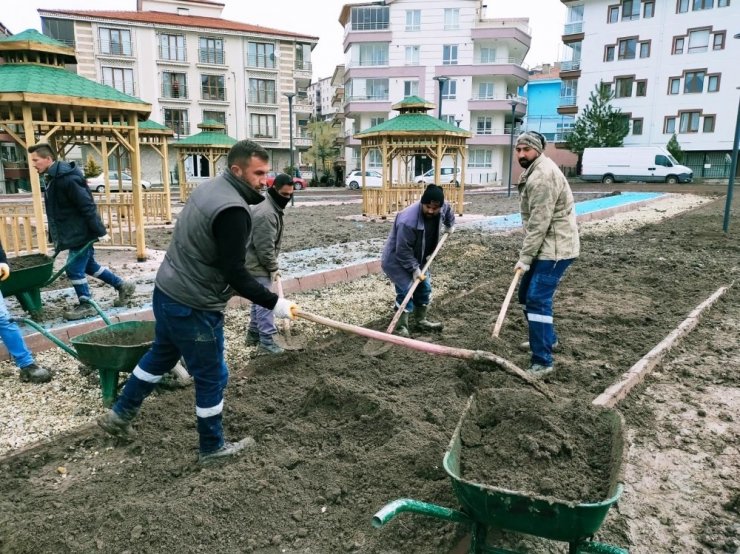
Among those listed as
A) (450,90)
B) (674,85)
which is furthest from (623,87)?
(450,90)

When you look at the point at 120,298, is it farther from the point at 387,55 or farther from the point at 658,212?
the point at 387,55

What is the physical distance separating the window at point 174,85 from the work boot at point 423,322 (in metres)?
41.6

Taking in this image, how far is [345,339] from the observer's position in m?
5.54

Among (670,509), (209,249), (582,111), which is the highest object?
(582,111)

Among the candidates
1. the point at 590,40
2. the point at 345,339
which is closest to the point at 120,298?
the point at 345,339

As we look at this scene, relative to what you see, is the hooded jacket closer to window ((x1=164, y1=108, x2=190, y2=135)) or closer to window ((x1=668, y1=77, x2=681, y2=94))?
window ((x1=164, y1=108, x2=190, y2=135))

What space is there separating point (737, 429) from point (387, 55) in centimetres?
4653

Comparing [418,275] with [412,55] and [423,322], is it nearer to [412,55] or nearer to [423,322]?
[423,322]

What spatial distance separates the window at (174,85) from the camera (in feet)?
137

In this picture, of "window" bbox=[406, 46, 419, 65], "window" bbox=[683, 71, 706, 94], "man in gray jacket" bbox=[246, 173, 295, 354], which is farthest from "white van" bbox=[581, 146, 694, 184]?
"man in gray jacket" bbox=[246, 173, 295, 354]

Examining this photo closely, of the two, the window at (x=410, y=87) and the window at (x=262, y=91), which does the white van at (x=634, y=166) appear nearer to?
the window at (x=410, y=87)

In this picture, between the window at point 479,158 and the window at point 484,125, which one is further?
the window at point 479,158

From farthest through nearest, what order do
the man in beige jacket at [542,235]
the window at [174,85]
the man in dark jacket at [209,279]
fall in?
the window at [174,85], the man in beige jacket at [542,235], the man in dark jacket at [209,279]

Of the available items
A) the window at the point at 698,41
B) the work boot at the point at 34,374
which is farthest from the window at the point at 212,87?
the work boot at the point at 34,374
